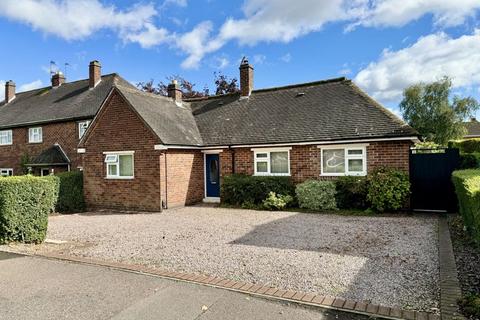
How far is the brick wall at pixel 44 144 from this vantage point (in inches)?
895

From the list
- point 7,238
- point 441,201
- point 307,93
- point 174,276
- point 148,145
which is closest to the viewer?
point 174,276

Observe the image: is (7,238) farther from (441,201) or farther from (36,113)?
(36,113)

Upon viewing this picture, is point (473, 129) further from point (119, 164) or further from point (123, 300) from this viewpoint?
point (123, 300)

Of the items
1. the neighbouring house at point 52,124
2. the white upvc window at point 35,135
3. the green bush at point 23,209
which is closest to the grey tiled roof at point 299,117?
the neighbouring house at point 52,124

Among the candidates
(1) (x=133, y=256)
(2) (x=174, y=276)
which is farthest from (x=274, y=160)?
(2) (x=174, y=276)

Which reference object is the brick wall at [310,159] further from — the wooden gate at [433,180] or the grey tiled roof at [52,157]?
the grey tiled roof at [52,157]

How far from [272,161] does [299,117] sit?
2503mm

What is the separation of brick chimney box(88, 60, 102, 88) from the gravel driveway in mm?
15409

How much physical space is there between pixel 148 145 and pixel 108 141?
2.52 m

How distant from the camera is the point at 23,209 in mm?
9031

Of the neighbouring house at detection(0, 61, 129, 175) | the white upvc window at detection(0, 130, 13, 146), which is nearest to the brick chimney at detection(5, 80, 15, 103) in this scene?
the neighbouring house at detection(0, 61, 129, 175)

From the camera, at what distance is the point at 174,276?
6051mm

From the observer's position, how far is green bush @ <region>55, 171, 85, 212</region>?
16.3 m

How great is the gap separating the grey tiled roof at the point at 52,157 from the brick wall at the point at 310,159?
11.9m
